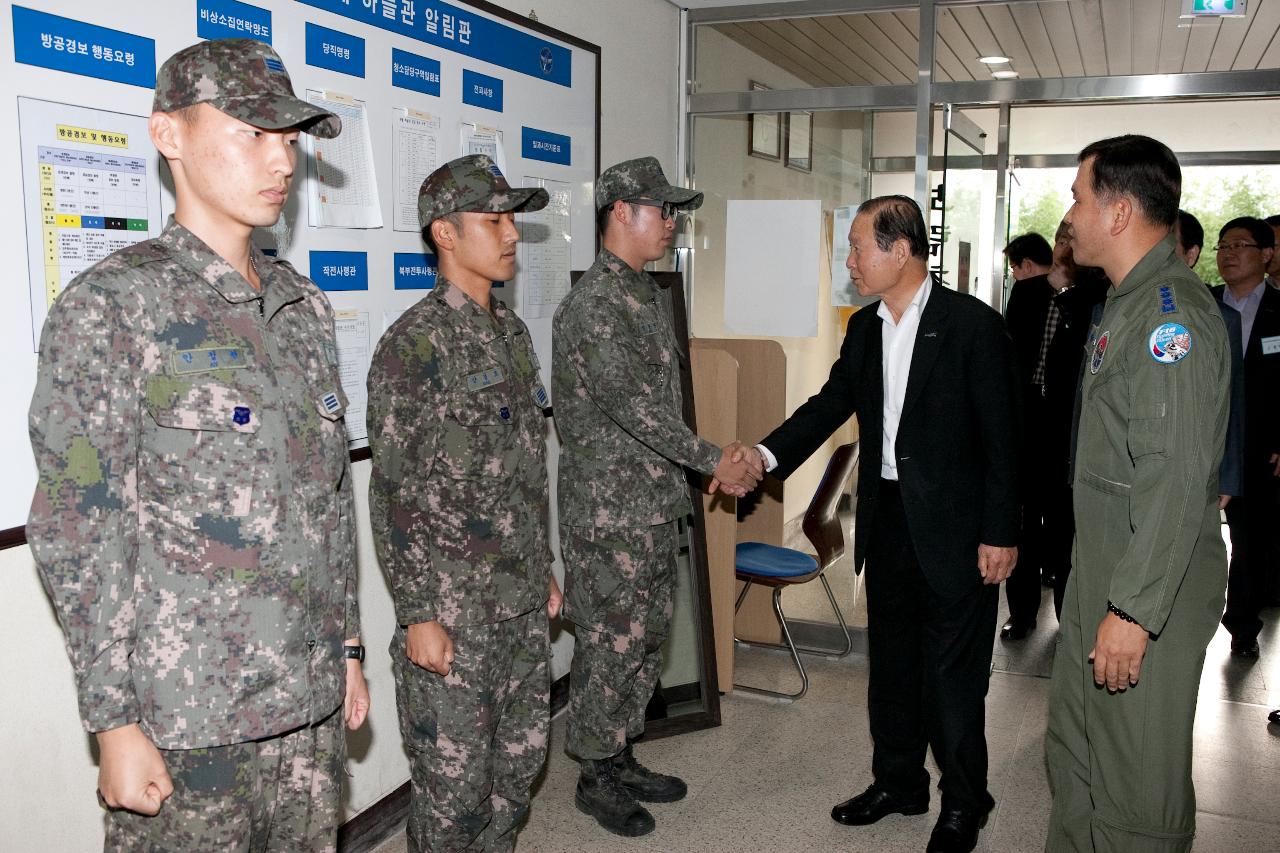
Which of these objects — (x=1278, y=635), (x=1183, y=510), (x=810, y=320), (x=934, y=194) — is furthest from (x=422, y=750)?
(x=1278, y=635)

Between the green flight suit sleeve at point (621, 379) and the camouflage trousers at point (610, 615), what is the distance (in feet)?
0.92

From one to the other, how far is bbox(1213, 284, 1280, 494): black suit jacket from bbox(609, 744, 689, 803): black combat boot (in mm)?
2921

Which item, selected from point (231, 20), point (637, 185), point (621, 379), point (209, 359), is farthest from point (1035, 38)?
point (209, 359)

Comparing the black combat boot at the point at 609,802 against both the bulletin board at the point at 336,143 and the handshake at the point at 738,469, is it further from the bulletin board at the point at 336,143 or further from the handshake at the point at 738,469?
the bulletin board at the point at 336,143

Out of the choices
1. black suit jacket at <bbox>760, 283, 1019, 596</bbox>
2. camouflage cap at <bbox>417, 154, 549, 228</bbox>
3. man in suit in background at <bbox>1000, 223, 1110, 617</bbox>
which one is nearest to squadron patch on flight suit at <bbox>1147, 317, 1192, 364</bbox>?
black suit jacket at <bbox>760, 283, 1019, 596</bbox>

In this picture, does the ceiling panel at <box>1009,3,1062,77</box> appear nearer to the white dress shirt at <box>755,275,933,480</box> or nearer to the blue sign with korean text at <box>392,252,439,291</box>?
the white dress shirt at <box>755,275,933,480</box>

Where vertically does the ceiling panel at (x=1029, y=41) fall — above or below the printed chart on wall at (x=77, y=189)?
above

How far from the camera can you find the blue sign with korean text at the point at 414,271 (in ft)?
9.68

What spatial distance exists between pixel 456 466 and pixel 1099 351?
1444 mm

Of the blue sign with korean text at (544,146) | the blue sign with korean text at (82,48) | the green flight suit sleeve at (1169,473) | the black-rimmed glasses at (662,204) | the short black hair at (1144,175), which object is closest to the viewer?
the blue sign with korean text at (82,48)

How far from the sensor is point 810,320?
4.59 m

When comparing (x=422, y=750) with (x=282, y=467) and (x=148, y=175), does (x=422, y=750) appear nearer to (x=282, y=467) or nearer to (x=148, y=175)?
(x=282, y=467)

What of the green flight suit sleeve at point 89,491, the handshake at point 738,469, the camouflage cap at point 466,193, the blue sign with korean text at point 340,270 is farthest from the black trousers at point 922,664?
the green flight suit sleeve at point 89,491

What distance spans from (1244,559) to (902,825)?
8.22 feet
